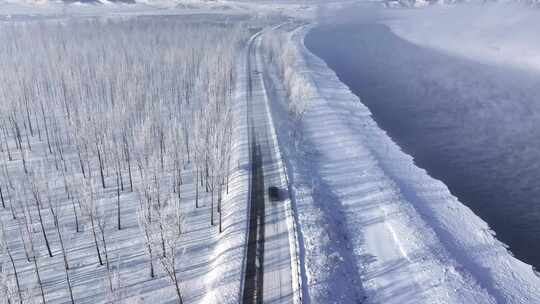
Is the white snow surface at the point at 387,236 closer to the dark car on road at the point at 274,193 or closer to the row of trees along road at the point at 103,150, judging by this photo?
the dark car on road at the point at 274,193

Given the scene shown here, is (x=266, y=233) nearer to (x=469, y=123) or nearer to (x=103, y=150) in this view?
(x=103, y=150)

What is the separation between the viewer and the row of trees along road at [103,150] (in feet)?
120

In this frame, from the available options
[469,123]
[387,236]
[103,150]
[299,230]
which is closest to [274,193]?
[299,230]

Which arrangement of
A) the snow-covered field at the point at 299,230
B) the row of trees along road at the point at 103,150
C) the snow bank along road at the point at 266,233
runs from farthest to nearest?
the row of trees along road at the point at 103,150
the snow-covered field at the point at 299,230
the snow bank along road at the point at 266,233

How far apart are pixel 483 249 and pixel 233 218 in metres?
25.6

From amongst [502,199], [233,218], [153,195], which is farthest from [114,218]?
[502,199]

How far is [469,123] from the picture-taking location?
76062 mm

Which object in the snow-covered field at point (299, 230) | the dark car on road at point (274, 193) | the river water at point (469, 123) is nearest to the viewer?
the snow-covered field at point (299, 230)

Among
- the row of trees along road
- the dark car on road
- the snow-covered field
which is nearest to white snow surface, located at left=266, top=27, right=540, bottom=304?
the snow-covered field

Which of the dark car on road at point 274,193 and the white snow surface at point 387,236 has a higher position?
the dark car on road at point 274,193

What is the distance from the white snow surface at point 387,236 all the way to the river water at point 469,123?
3758 millimetres

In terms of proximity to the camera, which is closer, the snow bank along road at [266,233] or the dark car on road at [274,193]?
the snow bank along road at [266,233]

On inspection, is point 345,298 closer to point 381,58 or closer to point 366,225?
point 366,225

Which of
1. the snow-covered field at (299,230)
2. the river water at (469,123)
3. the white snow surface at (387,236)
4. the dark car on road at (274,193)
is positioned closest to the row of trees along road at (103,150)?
the snow-covered field at (299,230)
